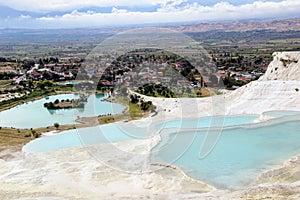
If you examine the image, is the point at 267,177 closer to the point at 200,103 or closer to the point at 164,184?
the point at 164,184

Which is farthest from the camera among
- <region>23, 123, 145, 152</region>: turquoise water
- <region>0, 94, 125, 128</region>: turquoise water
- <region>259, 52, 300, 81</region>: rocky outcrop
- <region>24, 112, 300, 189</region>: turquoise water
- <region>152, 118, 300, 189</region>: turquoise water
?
<region>259, 52, 300, 81</region>: rocky outcrop

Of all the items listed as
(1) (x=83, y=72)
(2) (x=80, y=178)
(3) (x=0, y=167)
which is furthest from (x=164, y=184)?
(1) (x=83, y=72)

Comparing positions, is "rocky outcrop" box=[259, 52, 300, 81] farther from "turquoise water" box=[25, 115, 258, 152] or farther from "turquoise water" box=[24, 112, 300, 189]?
"turquoise water" box=[25, 115, 258, 152]

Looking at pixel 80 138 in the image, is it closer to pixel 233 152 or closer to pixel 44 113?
pixel 233 152

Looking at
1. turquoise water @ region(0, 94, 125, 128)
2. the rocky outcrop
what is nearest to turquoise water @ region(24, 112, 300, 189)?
turquoise water @ region(0, 94, 125, 128)

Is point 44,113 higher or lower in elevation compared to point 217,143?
lower

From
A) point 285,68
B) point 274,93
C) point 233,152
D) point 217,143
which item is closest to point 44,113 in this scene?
point 217,143

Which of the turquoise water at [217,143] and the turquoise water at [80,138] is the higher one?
the turquoise water at [217,143]

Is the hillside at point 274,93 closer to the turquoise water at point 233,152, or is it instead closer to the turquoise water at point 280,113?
the turquoise water at point 280,113

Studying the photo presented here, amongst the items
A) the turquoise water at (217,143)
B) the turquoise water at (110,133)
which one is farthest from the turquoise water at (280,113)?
the turquoise water at (110,133)
